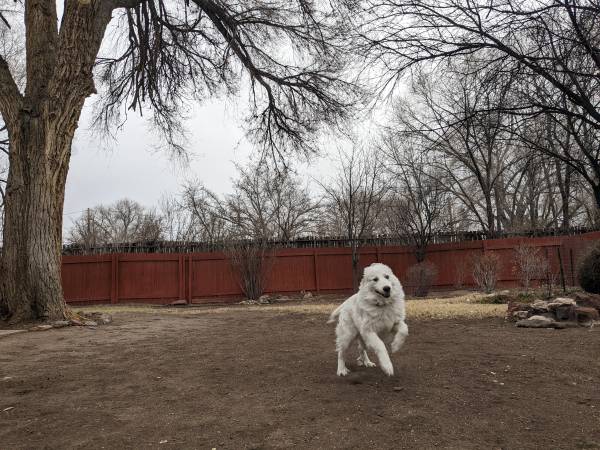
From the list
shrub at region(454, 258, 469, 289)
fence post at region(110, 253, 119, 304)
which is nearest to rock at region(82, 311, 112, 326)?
fence post at region(110, 253, 119, 304)

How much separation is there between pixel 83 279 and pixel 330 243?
10213 millimetres

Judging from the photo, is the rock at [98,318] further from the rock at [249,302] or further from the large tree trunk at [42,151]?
the rock at [249,302]

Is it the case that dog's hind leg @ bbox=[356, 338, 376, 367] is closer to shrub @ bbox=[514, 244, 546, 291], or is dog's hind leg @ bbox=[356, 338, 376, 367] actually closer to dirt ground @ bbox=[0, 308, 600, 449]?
dirt ground @ bbox=[0, 308, 600, 449]

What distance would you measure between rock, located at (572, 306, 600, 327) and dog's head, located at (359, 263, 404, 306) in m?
4.69

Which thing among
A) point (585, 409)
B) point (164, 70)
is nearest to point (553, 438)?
point (585, 409)

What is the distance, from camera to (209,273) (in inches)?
766

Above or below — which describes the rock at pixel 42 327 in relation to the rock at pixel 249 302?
above

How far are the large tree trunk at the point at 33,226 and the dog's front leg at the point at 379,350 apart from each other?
7215 millimetres

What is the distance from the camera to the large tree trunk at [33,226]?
9320mm

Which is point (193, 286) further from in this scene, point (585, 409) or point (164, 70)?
point (585, 409)

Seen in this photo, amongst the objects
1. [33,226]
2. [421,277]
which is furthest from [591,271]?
[33,226]

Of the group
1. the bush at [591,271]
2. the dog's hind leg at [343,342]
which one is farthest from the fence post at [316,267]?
the dog's hind leg at [343,342]

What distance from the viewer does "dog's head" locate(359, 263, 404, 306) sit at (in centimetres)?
445

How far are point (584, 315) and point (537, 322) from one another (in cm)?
72
